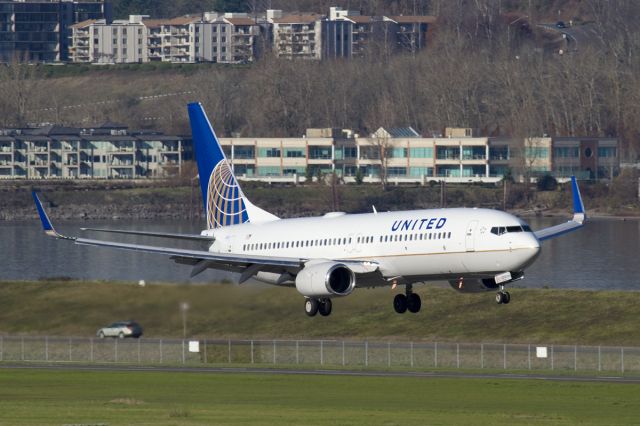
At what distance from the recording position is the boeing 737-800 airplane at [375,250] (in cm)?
8975

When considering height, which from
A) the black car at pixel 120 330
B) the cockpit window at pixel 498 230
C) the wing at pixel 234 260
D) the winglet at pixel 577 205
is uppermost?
the winglet at pixel 577 205

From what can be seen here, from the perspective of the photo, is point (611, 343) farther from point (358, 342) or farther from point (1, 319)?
point (1, 319)

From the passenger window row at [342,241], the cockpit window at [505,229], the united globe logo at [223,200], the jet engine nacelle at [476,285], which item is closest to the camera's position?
the cockpit window at [505,229]

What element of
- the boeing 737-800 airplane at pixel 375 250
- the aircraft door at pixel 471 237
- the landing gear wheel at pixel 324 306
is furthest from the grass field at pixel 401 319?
the aircraft door at pixel 471 237

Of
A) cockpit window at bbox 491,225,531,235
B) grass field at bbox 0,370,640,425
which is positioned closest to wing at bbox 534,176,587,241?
cockpit window at bbox 491,225,531,235

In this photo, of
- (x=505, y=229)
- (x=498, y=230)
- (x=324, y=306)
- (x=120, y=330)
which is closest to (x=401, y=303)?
(x=324, y=306)

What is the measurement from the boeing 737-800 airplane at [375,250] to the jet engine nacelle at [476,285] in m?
0.05

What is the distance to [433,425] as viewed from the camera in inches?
3302

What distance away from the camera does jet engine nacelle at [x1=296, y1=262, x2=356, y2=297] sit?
311 feet

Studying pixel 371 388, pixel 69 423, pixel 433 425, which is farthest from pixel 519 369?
pixel 69 423

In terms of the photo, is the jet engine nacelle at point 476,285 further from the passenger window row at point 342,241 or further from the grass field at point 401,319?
the grass field at point 401,319

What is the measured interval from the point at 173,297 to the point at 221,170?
879cm

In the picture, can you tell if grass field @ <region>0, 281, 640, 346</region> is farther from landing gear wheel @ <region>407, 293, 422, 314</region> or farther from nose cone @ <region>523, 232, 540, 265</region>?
nose cone @ <region>523, 232, 540, 265</region>

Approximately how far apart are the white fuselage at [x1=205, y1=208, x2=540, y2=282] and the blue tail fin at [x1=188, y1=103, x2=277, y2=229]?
7372mm
